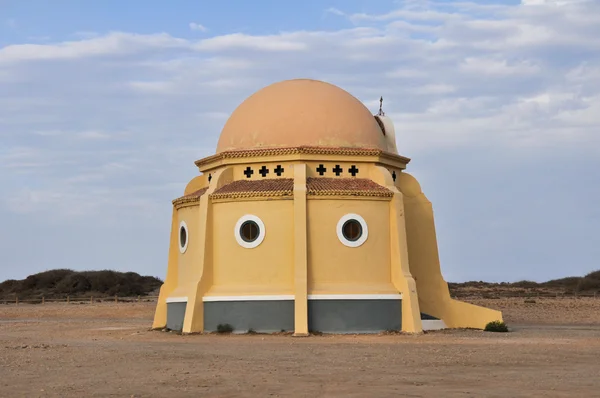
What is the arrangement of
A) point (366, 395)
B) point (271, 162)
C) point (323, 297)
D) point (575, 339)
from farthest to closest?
point (271, 162), point (323, 297), point (575, 339), point (366, 395)

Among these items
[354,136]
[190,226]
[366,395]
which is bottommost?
[366,395]

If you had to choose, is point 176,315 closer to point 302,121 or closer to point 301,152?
Result: point 301,152

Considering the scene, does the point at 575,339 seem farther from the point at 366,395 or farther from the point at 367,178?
the point at 366,395

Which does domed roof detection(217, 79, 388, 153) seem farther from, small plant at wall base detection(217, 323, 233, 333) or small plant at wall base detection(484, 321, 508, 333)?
small plant at wall base detection(484, 321, 508, 333)

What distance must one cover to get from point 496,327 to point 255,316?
8.71 m

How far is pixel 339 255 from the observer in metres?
32.1

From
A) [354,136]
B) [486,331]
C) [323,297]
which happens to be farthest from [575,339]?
[354,136]

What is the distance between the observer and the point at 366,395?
15.6 metres

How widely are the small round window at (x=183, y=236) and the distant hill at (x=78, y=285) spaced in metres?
47.2

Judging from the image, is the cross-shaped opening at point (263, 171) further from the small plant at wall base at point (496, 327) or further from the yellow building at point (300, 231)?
the small plant at wall base at point (496, 327)

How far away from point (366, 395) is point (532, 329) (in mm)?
21010

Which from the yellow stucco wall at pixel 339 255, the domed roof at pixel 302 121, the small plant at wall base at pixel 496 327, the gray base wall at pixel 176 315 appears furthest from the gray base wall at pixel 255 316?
the small plant at wall base at pixel 496 327

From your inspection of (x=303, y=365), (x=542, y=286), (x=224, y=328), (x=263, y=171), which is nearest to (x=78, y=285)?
(x=542, y=286)

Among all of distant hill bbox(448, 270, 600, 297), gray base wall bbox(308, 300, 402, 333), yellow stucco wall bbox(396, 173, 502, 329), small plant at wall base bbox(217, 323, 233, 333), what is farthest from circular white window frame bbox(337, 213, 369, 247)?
distant hill bbox(448, 270, 600, 297)
